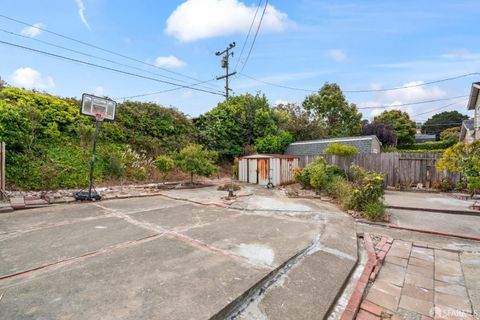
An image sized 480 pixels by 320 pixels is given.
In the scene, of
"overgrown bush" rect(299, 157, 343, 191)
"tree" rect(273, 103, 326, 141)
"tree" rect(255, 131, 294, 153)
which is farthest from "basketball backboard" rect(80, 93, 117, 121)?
"tree" rect(273, 103, 326, 141)

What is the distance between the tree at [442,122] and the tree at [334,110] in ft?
97.3

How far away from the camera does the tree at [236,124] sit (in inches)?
576

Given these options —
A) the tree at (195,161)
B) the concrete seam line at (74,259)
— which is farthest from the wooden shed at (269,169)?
the concrete seam line at (74,259)

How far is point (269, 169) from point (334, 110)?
13957 mm

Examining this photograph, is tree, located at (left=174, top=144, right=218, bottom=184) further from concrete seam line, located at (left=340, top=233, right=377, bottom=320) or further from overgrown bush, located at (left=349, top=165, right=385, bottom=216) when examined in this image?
concrete seam line, located at (left=340, top=233, right=377, bottom=320)

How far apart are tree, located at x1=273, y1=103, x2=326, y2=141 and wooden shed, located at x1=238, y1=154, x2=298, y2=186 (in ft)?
19.8

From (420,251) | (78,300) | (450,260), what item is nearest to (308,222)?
(420,251)

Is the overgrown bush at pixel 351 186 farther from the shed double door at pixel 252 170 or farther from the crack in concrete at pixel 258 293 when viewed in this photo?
the crack in concrete at pixel 258 293

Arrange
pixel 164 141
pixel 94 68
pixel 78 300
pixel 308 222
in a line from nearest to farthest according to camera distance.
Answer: pixel 78 300
pixel 308 222
pixel 94 68
pixel 164 141

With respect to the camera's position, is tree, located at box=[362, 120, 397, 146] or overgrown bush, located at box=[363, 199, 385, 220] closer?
overgrown bush, located at box=[363, 199, 385, 220]

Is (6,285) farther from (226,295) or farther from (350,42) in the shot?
(350,42)

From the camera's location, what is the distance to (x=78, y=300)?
2.04 m

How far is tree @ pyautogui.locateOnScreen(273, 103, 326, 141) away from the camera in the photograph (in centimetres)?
1726

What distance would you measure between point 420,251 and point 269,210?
3.16 meters
